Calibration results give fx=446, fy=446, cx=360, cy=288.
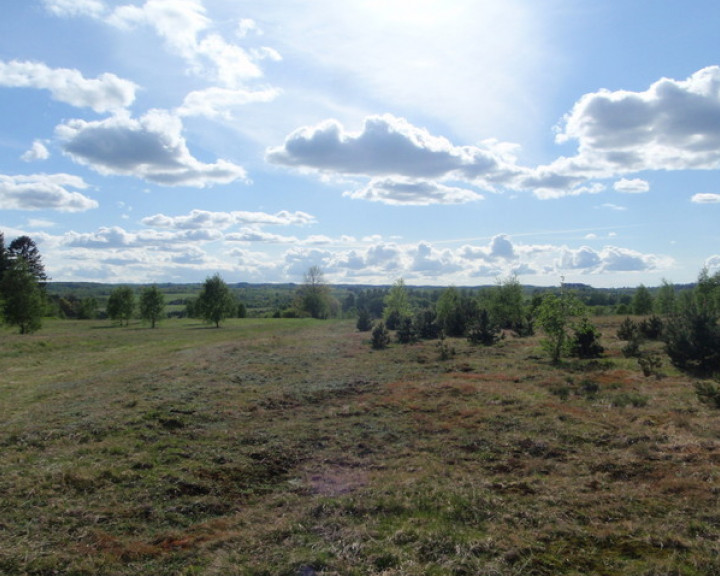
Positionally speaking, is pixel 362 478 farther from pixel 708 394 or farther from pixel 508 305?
pixel 508 305

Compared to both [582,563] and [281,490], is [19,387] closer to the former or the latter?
[281,490]

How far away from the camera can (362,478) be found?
9484 mm

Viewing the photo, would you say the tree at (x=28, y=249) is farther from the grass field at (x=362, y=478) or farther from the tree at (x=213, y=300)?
the grass field at (x=362, y=478)

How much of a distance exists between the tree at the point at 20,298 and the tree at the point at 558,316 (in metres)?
48.1

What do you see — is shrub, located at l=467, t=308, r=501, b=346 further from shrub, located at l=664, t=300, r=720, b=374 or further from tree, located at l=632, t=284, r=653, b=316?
tree, located at l=632, t=284, r=653, b=316

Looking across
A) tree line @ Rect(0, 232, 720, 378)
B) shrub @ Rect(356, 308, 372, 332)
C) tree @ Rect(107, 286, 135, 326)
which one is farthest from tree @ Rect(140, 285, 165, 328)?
shrub @ Rect(356, 308, 372, 332)

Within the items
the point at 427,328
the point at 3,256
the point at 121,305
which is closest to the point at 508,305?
the point at 427,328

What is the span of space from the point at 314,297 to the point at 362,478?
9130 cm

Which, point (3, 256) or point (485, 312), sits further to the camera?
point (3, 256)

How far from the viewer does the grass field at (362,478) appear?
6.18 m

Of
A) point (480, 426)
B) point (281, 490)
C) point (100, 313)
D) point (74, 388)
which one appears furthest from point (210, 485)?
point (100, 313)

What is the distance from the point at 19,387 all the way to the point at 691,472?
2535 cm

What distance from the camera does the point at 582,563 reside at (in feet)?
19.3

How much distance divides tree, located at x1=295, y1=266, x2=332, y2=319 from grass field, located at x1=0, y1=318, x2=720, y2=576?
79.4m
